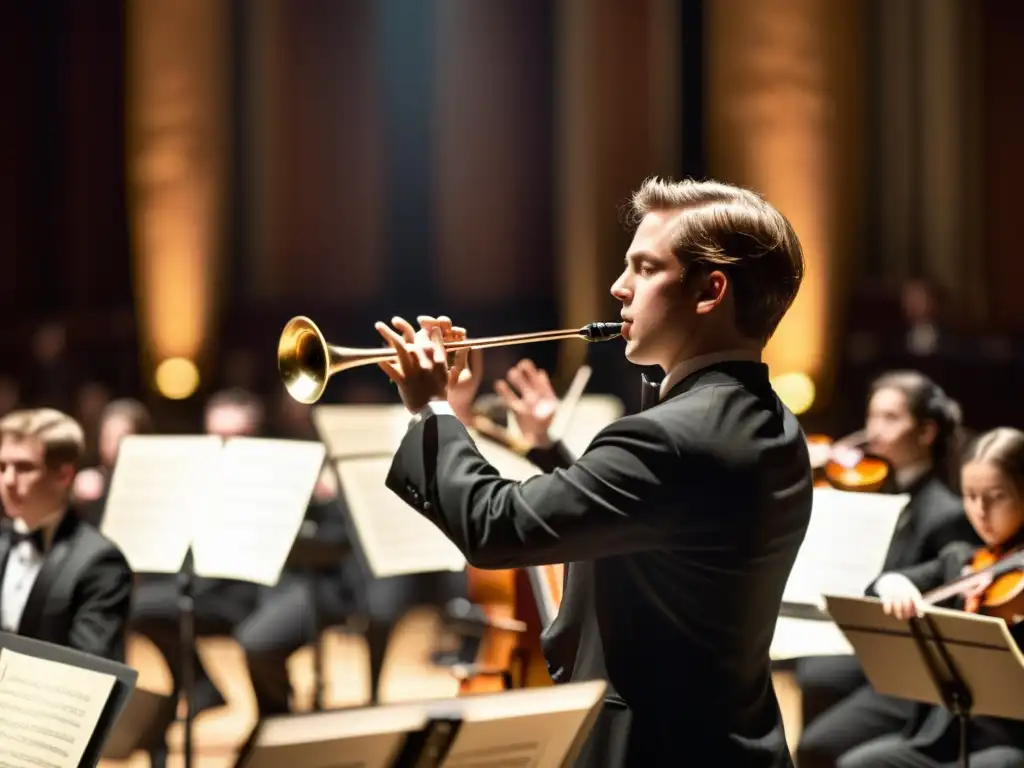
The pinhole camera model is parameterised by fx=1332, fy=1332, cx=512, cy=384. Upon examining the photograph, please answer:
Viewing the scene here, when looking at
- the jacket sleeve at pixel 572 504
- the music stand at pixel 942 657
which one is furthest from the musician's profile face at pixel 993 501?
the jacket sleeve at pixel 572 504

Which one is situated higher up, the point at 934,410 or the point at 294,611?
the point at 934,410

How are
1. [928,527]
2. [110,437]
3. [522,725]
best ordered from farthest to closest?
[110,437], [928,527], [522,725]

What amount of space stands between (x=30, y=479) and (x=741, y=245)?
2.37 m

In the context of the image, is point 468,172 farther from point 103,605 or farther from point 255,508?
point 103,605

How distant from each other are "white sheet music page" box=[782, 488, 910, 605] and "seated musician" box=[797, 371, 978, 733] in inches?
16.6

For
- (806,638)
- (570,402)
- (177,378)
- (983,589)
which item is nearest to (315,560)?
(570,402)

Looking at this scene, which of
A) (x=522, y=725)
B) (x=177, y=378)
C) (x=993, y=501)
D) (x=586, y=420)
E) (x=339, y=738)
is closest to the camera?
(x=339, y=738)

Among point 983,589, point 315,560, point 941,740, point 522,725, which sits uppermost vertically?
point 522,725

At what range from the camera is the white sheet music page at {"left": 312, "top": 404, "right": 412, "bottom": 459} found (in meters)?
4.17

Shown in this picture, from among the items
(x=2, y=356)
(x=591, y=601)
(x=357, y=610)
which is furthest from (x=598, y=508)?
(x=2, y=356)

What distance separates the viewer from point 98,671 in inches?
83.8

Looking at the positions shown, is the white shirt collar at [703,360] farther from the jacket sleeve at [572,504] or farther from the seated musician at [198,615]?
the seated musician at [198,615]

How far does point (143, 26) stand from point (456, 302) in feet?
9.73

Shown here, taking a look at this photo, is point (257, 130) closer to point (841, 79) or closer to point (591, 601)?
point (841, 79)
